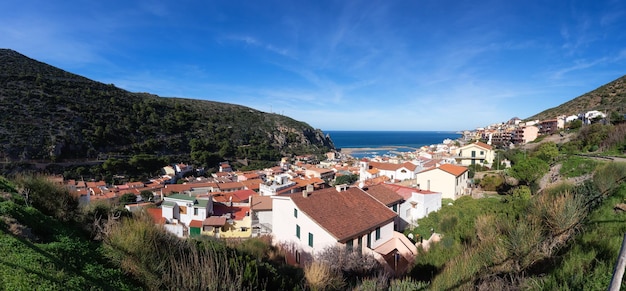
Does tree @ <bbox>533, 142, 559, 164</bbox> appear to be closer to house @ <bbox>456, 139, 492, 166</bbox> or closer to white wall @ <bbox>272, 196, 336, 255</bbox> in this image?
house @ <bbox>456, 139, 492, 166</bbox>

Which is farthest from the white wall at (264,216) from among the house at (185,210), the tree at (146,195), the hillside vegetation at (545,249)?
the hillside vegetation at (545,249)

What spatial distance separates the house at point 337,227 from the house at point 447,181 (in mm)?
9776

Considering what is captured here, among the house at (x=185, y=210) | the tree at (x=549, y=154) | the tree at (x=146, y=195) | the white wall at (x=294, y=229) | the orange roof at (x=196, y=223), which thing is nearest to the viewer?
the white wall at (x=294, y=229)

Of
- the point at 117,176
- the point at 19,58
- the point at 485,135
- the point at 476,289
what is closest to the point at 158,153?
the point at 117,176

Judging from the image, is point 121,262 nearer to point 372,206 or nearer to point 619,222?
point 619,222

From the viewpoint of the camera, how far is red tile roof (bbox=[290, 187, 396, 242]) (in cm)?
1223

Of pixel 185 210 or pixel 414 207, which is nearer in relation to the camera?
pixel 414 207

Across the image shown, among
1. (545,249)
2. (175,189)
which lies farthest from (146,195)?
(545,249)

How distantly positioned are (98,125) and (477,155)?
197ft

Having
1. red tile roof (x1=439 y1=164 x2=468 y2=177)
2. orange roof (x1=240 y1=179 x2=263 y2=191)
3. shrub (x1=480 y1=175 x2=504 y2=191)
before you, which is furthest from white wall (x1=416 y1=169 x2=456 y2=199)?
orange roof (x1=240 y1=179 x2=263 y2=191)

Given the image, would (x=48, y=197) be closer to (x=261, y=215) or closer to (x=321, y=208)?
(x=321, y=208)

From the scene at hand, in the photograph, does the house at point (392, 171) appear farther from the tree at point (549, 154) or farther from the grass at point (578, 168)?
the grass at point (578, 168)

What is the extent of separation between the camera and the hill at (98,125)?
35.8 metres

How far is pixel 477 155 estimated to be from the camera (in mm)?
37781
